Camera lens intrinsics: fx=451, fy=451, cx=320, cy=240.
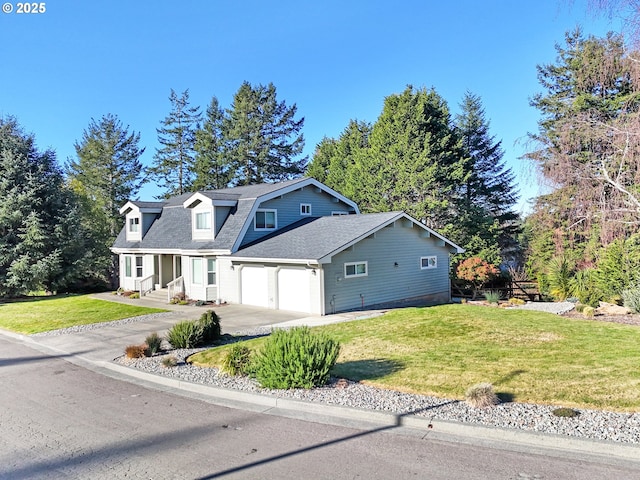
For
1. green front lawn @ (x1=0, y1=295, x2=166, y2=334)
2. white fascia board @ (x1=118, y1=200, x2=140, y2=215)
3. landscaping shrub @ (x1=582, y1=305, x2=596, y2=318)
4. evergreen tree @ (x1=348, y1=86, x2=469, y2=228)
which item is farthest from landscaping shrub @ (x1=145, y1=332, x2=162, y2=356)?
evergreen tree @ (x1=348, y1=86, x2=469, y2=228)

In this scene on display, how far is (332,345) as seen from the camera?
28.0ft

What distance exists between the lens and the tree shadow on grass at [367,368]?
29.3 feet

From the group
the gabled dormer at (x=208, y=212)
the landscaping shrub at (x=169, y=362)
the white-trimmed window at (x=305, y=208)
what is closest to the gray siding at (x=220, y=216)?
the gabled dormer at (x=208, y=212)

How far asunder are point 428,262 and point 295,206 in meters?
8.12

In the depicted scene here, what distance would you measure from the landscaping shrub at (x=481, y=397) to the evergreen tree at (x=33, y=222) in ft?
92.6

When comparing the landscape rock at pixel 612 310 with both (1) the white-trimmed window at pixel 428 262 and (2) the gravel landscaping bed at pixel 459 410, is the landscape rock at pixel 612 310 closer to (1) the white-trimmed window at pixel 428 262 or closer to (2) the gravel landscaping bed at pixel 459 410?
(1) the white-trimmed window at pixel 428 262

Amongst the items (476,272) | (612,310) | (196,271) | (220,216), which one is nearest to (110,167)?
(220,216)

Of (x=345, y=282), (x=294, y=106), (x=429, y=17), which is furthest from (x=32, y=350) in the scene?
(x=294, y=106)

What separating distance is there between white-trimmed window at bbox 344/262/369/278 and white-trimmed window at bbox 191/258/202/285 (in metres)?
8.74

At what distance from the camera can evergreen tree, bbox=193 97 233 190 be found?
47.5 metres

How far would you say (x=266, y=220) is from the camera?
80.6 ft

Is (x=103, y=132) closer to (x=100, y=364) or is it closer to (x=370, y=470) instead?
(x=100, y=364)

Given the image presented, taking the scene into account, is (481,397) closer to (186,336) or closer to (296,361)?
(296,361)

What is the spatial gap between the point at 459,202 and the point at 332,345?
31.7m
